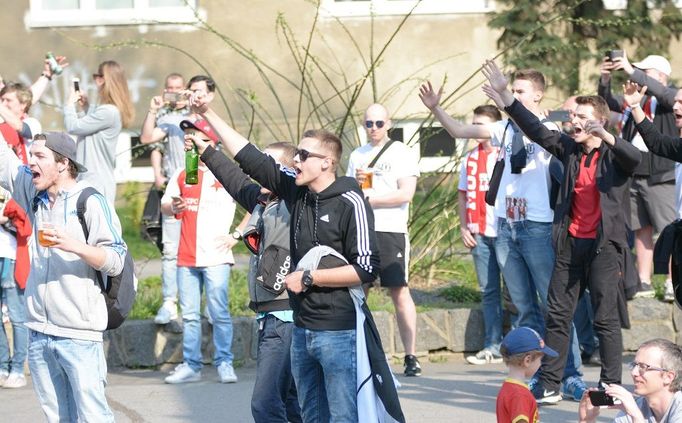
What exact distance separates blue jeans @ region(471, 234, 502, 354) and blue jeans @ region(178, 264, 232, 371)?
2081 millimetres

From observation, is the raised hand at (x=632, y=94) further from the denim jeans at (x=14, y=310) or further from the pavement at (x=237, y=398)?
the denim jeans at (x=14, y=310)

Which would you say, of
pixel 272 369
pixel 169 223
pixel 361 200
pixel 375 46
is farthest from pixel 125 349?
pixel 375 46

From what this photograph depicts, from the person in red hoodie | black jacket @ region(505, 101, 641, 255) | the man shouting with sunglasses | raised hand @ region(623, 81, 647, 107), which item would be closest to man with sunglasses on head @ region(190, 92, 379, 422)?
black jacket @ region(505, 101, 641, 255)

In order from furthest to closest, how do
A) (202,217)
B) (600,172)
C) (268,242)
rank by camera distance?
1. (202,217)
2. (600,172)
3. (268,242)

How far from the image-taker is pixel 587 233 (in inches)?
337

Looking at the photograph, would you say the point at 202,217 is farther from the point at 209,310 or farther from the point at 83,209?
the point at 83,209

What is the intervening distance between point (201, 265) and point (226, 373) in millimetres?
821

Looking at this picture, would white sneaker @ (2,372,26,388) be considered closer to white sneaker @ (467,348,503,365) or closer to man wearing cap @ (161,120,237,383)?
man wearing cap @ (161,120,237,383)

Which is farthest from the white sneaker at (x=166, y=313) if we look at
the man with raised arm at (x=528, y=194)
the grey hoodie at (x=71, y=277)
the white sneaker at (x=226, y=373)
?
the grey hoodie at (x=71, y=277)

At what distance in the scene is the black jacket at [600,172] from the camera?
8.25 metres

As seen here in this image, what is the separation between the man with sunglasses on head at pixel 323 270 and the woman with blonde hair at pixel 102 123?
413 cm

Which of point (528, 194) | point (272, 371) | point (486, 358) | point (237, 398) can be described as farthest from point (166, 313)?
point (272, 371)

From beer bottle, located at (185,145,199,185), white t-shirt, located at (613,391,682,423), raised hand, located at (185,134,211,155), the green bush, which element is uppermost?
raised hand, located at (185,134,211,155)

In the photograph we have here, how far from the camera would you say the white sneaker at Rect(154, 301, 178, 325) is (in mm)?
10375
